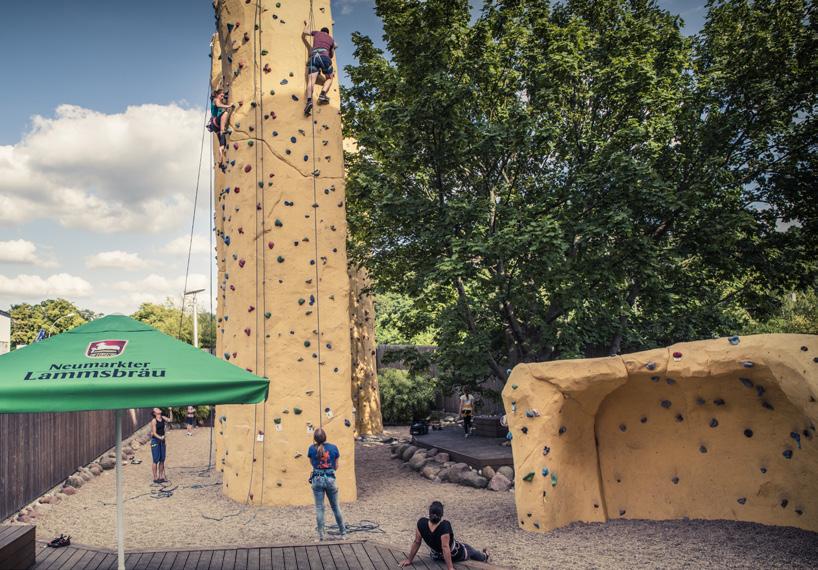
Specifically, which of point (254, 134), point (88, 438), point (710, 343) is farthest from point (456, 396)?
point (710, 343)

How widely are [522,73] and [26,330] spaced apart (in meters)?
75.1

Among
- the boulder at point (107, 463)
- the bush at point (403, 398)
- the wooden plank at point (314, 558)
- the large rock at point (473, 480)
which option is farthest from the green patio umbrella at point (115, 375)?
the bush at point (403, 398)

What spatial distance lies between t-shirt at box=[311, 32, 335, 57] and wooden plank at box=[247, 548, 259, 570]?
914 cm

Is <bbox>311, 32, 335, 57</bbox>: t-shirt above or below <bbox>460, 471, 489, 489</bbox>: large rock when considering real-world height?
above

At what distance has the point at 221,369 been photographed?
17.8 ft

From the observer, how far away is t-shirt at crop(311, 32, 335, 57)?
11797 mm

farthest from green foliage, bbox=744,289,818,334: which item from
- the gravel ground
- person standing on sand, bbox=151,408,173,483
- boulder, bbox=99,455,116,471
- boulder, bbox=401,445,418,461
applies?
boulder, bbox=99,455,116,471

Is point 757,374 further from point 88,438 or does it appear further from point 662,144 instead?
point 88,438

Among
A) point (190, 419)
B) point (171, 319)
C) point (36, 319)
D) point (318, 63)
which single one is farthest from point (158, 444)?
point (36, 319)

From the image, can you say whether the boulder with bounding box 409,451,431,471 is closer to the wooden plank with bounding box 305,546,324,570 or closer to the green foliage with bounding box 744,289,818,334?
the wooden plank with bounding box 305,546,324,570

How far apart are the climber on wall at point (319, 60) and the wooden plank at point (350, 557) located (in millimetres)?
8140

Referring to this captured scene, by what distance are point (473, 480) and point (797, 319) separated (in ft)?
91.1

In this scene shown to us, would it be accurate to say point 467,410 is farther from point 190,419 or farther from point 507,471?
point 190,419

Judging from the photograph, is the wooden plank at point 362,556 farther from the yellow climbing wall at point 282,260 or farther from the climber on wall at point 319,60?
the climber on wall at point 319,60
